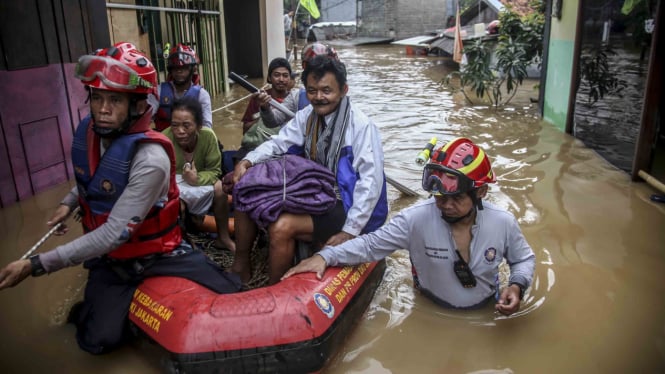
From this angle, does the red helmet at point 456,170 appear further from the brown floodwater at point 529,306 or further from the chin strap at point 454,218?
the brown floodwater at point 529,306

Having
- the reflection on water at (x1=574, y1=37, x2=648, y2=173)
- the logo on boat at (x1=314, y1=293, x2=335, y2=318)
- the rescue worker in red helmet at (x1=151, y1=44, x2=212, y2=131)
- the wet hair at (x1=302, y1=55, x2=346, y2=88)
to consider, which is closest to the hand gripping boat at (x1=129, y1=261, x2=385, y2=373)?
the logo on boat at (x1=314, y1=293, x2=335, y2=318)

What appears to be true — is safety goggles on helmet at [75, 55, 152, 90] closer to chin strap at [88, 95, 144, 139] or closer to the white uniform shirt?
chin strap at [88, 95, 144, 139]

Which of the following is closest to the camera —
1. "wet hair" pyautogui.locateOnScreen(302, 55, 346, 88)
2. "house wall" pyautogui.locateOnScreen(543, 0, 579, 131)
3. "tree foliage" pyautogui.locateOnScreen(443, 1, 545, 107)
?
"wet hair" pyautogui.locateOnScreen(302, 55, 346, 88)

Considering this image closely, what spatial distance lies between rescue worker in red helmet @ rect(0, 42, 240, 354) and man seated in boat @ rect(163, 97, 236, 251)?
0.86 m

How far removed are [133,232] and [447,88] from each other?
32.6ft

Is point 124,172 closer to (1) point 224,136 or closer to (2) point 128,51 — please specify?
(2) point 128,51

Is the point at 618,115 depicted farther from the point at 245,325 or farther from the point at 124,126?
the point at 124,126

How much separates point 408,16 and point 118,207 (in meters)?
25.5

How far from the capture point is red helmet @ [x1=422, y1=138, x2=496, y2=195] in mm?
2508

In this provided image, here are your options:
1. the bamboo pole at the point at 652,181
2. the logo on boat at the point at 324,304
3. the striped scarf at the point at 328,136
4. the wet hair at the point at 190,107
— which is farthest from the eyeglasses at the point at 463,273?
the bamboo pole at the point at 652,181

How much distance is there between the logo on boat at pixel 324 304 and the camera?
240cm

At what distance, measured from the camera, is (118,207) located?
2299 millimetres

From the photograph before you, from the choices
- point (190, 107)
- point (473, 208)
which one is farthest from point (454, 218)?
point (190, 107)

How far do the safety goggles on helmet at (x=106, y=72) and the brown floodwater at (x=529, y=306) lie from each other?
47.6 inches
